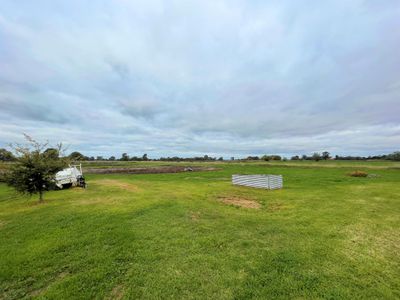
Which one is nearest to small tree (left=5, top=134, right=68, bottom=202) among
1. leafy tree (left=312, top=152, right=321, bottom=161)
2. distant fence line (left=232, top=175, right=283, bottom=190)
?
distant fence line (left=232, top=175, right=283, bottom=190)

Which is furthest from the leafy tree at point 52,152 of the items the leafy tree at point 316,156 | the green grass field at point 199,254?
the leafy tree at point 316,156

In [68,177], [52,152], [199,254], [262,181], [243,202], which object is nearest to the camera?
[199,254]

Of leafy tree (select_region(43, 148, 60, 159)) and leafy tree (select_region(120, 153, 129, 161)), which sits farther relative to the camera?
leafy tree (select_region(120, 153, 129, 161))

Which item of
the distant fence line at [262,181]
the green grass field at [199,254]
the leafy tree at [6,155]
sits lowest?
the green grass field at [199,254]

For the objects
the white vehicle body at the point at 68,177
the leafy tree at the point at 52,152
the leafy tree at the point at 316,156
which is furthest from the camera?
the leafy tree at the point at 316,156

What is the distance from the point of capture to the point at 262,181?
658 inches

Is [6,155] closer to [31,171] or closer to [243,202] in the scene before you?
[31,171]

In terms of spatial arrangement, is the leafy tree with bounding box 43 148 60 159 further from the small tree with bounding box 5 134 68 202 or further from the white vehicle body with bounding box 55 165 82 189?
the white vehicle body with bounding box 55 165 82 189

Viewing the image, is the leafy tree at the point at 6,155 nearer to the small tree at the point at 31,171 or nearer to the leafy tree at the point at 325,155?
the small tree at the point at 31,171

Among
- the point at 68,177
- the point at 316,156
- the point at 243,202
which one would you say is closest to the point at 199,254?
the point at 243,202

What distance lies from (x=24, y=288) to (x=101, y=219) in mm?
3700

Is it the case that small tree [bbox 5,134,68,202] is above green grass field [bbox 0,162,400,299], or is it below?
above

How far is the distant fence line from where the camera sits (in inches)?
637

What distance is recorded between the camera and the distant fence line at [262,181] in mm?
16181
